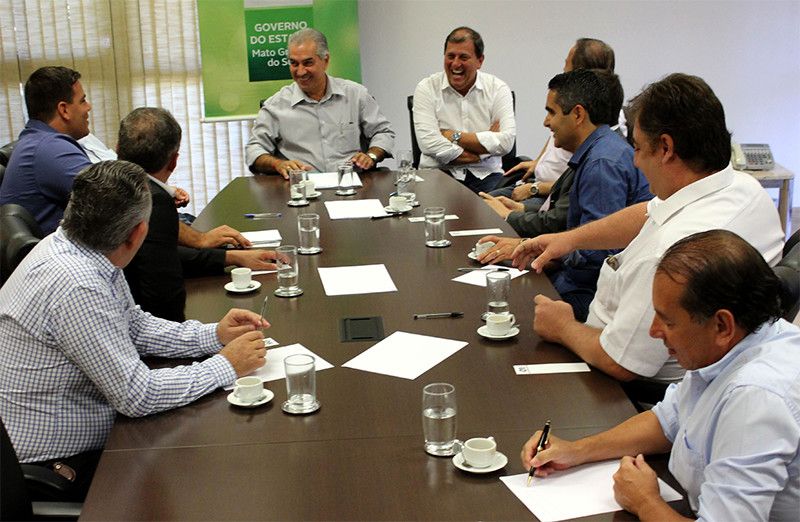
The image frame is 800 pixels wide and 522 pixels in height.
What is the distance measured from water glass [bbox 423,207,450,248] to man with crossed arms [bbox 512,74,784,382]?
3.09 feet

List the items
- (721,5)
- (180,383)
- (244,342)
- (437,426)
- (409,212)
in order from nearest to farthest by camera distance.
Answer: (437,426) → (180,383) → (244,342) → (409,212) → (721,5)

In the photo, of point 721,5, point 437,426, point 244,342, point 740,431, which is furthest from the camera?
point 721,5

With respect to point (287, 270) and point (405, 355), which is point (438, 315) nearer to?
point (405, 355)

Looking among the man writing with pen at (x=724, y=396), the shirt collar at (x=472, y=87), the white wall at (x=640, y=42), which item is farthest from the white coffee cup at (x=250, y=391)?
the white wall at (x=640, y=42)

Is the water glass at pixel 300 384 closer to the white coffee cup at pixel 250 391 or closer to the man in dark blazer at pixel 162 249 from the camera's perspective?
the white coffee cup at pixel 250 391

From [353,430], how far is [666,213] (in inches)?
38.1

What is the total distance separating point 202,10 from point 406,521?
17.5 feet

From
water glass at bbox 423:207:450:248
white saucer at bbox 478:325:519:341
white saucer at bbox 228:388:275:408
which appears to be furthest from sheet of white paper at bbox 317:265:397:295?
white saucer at bbox 228:388:275:408

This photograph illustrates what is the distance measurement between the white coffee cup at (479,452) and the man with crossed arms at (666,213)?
52cm

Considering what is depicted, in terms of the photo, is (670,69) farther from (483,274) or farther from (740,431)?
(740,431)

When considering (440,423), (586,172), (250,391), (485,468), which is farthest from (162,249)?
(586,172)

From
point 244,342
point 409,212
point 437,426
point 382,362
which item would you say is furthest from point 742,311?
point 409,212

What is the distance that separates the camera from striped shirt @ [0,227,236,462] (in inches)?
64.8

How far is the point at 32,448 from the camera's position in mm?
1739
